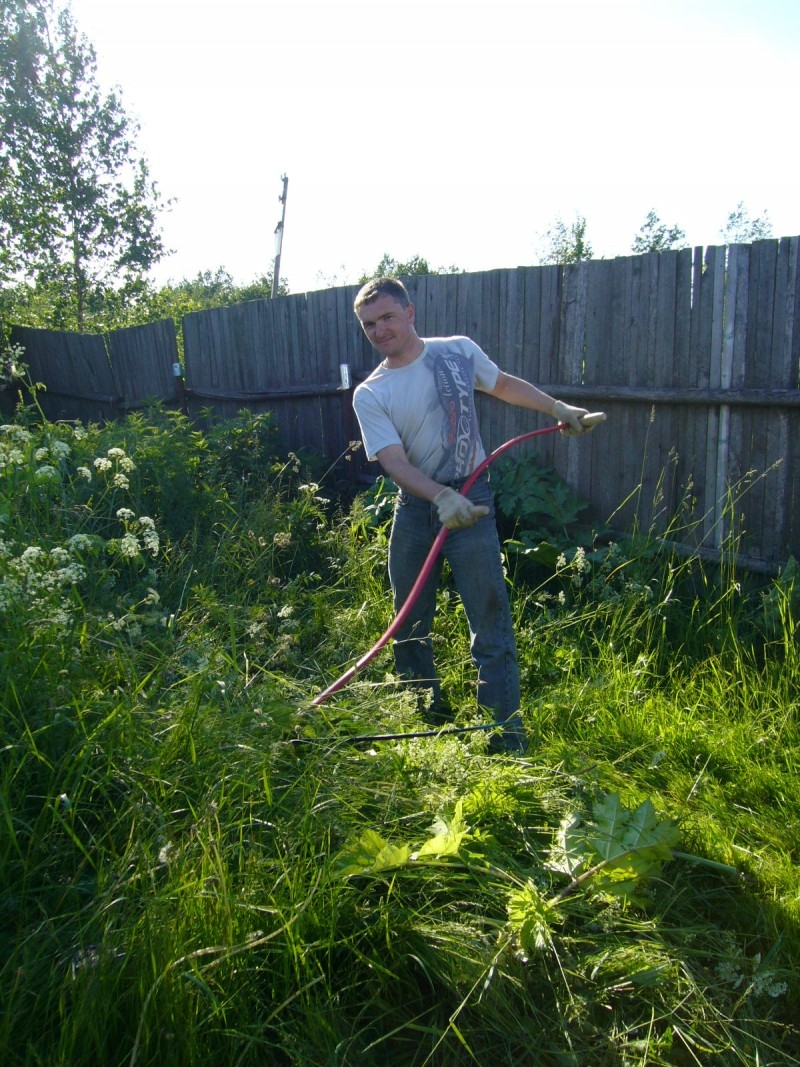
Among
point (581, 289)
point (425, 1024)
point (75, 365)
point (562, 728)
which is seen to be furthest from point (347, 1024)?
point (75, 365)

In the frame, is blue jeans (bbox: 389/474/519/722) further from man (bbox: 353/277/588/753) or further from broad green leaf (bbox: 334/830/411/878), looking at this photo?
broad green leaf (bbox: 334/830/411/878)

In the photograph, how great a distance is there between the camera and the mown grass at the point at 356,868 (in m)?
1.74

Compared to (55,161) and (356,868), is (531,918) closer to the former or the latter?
(356,868)

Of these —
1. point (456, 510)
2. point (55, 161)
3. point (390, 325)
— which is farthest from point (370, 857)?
point (55, 161)

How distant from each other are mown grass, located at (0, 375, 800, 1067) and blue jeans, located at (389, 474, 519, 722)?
8.9 inches

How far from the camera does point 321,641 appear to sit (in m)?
4.12

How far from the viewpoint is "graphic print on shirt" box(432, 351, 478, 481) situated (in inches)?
135

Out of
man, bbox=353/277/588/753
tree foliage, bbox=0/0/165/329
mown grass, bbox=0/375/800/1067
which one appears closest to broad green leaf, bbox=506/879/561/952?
mown grass, bbox=0/375/800/1067

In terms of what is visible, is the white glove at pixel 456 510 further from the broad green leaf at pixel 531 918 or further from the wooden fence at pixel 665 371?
the wooden fence at pixel 665 371

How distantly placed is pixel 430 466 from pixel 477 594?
1.88 ft

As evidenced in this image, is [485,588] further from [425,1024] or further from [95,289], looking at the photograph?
[95,289]

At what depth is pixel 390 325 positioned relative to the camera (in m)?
3.39

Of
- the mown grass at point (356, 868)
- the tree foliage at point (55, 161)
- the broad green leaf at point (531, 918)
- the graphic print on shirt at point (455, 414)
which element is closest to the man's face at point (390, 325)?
the graphic print on shirt at point (455, 414)

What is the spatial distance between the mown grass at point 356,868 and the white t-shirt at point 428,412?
3.15ft
